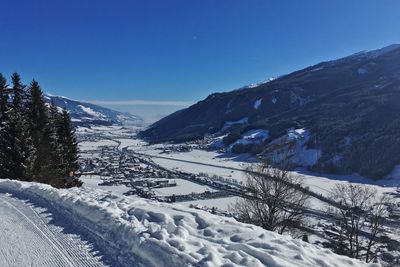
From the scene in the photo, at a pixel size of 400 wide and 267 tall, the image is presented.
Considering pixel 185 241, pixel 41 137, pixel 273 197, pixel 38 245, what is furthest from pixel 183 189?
pixel 185 241

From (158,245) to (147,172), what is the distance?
117465mm

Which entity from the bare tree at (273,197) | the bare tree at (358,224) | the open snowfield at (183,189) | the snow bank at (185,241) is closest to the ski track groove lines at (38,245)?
the snow bank at (185,241)

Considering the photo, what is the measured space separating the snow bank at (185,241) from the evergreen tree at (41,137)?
24881mm

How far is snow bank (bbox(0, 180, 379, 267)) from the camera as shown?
7297mm

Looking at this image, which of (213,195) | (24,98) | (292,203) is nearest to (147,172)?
(213,195)

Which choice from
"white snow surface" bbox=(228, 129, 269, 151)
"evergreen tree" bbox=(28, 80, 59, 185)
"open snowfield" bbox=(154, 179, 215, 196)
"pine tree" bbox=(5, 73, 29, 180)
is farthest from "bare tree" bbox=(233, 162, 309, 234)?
"white snow surface" bbox=(228, 129, 269, 151)

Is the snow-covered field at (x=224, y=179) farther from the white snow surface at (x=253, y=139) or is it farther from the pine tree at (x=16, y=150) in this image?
the white snow surface at (x=253, y=139)

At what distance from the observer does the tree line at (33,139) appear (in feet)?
104

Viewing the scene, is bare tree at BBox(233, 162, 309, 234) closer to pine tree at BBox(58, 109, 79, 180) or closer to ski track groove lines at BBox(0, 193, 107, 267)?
ski track groove lines at BBox(0, 193, 107, 267)

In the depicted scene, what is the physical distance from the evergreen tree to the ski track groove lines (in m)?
23.4

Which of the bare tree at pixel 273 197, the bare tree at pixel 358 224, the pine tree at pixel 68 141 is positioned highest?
the pine tree at pixel 68 141

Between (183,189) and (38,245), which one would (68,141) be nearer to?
(38,245)

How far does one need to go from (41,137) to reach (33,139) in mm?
1516

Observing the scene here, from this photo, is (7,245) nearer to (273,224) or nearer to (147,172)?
(273,224)
